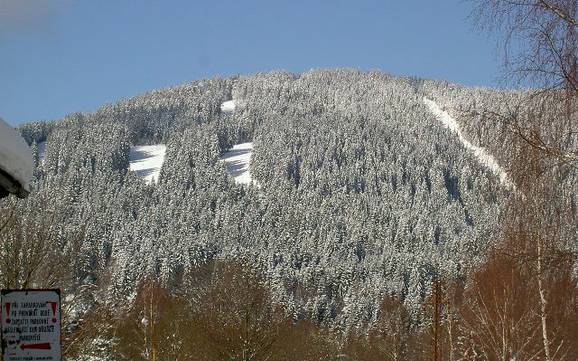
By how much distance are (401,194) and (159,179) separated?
59.7 m

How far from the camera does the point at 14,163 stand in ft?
15.2

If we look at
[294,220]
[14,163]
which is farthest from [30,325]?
[294,220]

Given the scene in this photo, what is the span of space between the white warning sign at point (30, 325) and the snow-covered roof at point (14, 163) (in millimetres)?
694

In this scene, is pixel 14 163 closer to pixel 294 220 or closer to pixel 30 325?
pixel 30 325

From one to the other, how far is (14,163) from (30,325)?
99 cm

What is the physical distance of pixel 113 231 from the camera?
15025 centimetres

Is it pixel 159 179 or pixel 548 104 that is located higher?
pixel 159 179

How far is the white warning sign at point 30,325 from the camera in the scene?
4500 millimetres

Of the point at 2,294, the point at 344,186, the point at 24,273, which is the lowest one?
the point at 2,294

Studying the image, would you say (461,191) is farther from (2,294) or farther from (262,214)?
(2,294)

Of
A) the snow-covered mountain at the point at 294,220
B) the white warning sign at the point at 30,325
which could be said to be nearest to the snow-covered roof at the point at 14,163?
the white warning sign at the point at 30,325

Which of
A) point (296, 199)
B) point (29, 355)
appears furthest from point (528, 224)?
point (296, 199)

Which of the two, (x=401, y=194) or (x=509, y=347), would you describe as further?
(x=401, y=194)

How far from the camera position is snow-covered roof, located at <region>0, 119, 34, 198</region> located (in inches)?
179
